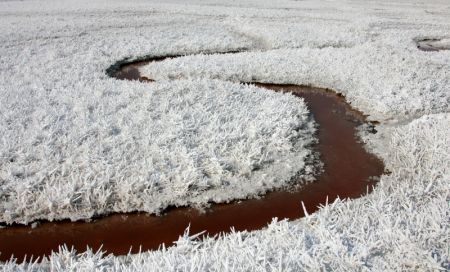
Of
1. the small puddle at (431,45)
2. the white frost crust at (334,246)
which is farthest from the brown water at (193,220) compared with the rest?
the small puddle at (431,45)

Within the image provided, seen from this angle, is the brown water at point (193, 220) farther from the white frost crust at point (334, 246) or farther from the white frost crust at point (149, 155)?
the white frost crust at point (334, 246)

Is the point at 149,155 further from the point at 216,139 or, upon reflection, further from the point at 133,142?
the point at 216,139

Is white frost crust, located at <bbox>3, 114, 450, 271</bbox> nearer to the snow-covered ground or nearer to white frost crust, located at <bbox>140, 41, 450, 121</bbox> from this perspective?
the snow-covered ground

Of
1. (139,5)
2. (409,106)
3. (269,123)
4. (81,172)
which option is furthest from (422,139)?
(139,5)

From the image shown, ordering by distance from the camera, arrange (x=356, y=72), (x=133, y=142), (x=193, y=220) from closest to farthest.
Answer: (x=193, y=220) → (x=133, y=142) → (x=356, y=72)

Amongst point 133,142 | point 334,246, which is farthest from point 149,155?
point 334,246
